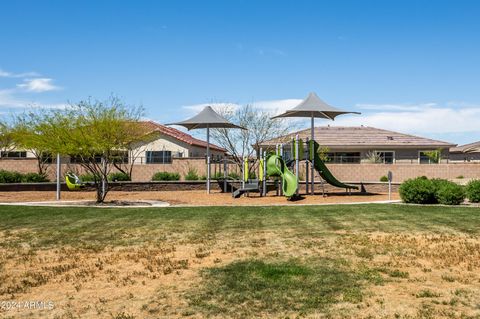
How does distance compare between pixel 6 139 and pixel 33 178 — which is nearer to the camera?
pixel 33 178

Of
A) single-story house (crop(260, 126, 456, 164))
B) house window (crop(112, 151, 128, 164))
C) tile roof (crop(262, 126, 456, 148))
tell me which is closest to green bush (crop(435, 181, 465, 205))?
house window (crop(112, 151, 128, 164))

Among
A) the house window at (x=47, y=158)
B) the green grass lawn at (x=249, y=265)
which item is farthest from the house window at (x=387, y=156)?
the green grass lawn at (x=249, y=265)

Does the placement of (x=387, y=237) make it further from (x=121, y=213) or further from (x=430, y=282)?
(x=121, y=213)

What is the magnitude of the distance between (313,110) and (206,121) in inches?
239

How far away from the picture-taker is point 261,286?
726cm

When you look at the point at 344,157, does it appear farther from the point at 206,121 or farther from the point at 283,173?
the point at 283,173

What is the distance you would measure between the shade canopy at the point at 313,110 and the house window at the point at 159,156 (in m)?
16.0

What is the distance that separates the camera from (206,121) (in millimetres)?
28172

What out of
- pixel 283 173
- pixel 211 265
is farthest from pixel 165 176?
pixel 211 265

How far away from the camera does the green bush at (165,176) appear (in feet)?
103

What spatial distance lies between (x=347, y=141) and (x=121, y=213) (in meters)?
28.5

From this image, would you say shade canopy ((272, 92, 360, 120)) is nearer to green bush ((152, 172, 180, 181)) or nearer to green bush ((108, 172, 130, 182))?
green bush ((152, 172, 180, 181))

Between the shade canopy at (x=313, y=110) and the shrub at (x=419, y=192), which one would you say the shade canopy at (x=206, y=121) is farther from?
the shrub at (x=419, y=192)

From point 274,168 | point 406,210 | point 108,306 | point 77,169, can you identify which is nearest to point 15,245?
point 108,306
